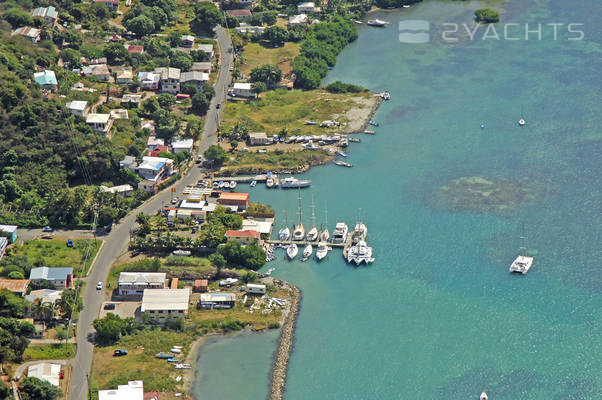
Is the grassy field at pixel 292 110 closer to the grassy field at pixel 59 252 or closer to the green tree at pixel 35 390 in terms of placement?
the grassy field at pixel 59 252

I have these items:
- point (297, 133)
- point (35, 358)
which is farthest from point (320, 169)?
point (35, 358)

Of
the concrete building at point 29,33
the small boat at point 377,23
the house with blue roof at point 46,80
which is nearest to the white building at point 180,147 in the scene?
the house with blue roof at point 46,80

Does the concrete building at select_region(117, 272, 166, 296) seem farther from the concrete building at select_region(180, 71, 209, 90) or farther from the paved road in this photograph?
the concrete building at select_region(180, 71, 209, 90)

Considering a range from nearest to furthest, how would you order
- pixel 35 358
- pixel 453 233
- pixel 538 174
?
1. pixel 35 358
2. pixel 453 233
3. pixel 538 174

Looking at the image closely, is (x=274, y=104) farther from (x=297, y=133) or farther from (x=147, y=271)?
(x=147, y=271)

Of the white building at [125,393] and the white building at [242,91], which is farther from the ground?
the white building at [242,91]

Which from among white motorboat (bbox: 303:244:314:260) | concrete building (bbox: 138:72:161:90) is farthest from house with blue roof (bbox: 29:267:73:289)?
concrete building (bbox: 138:72:161:90)
